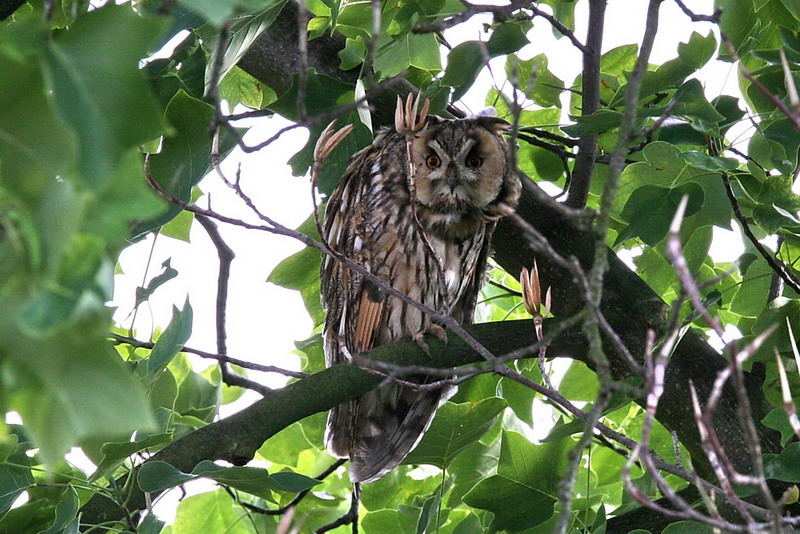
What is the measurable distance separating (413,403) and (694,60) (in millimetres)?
1323

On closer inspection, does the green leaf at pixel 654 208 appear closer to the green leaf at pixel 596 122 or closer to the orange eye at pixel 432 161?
the green leaf at pixel 596 122

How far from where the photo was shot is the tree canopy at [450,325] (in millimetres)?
580

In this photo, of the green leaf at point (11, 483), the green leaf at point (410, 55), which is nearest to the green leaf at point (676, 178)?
the green leaf at point (410, 55)

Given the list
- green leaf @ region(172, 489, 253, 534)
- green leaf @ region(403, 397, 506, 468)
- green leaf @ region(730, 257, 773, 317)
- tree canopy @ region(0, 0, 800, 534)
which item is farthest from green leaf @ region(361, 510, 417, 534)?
green leaf @ region(730, 257, 773, 317)

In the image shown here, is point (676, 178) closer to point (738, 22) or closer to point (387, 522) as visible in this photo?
point (738, 22)

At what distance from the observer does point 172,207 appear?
4.93 ft

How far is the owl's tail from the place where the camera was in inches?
103

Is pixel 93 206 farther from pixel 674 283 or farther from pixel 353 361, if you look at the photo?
pixel 674 283

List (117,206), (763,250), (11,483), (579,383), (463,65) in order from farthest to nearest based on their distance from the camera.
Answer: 1. (579,383)
2. (763,250)
3. (463,65)
4. (11,483)
5. (117,206)

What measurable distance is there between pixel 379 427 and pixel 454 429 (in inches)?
29.8

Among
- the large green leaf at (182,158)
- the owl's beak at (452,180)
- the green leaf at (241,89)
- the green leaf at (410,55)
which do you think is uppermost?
the green leaf at (241,89)

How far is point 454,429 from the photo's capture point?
6.64 feet

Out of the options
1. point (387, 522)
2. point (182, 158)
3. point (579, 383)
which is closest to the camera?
point (182, 158)

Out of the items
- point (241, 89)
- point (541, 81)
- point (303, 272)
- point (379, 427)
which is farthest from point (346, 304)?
point (541, 81)
